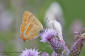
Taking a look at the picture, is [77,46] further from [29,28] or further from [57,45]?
[29,28]

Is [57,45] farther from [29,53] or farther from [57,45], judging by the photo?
[29,53]

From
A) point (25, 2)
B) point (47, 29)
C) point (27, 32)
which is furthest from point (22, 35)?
point (25, 2)

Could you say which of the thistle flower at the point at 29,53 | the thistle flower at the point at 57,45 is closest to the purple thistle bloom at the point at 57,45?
the thistle flower at the point at 57,45

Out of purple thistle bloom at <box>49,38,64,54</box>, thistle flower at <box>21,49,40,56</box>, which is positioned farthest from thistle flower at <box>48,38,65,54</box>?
thistle flower at <box>21,49,40,56</box>

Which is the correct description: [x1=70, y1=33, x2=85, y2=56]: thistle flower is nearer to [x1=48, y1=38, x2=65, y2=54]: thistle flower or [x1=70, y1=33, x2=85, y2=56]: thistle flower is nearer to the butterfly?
[x1=48, y1=38, x2=65, y2=54]: thistle flower

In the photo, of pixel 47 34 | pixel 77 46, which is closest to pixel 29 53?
pixel 47 34

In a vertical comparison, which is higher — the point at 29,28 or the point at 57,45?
the point at 29,28

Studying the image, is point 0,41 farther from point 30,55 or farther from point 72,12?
point 72,12

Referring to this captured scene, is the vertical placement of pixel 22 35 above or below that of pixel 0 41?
below
